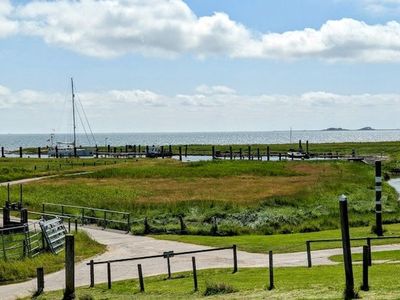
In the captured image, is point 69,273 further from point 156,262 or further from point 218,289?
point 156,262

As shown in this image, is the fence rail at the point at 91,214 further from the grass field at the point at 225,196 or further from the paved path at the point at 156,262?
the paved path at the point at 156,262

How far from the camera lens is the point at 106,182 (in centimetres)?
6181

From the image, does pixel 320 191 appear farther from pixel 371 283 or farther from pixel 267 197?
pixel 371 283

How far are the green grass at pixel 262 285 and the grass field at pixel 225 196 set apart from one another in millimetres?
14121

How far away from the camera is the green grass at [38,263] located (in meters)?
26.4

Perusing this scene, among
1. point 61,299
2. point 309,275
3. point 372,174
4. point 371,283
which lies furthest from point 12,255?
point 372,174

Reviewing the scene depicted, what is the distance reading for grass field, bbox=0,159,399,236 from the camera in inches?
1598

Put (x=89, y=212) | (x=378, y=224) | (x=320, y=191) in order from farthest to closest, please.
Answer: (x=320, y=191), (x=89, y=212), (x=378, y=224)

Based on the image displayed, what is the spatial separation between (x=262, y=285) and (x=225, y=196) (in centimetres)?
3202

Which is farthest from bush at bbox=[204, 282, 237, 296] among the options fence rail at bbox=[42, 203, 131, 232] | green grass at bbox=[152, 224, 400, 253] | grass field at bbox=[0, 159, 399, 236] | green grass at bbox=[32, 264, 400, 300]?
fence rail at bbox=[42, 203, 131, 232]

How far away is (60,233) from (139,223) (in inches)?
346

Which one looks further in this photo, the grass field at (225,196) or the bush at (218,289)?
the grass field at (225,196)

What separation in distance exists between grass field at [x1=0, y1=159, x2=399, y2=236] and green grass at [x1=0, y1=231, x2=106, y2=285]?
6.27m

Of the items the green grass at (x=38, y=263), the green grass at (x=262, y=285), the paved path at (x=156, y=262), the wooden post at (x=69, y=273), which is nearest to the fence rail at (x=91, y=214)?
the green grass at (x=38, y=263)
